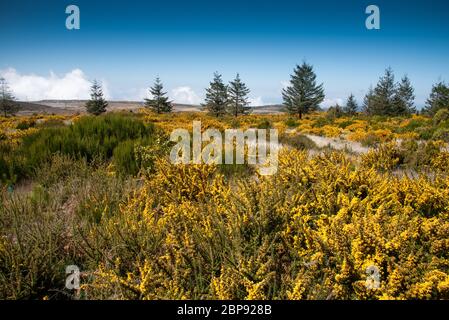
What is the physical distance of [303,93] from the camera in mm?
40156

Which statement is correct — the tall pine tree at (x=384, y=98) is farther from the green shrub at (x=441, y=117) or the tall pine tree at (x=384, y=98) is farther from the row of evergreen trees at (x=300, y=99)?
the green shrub at (x=441, y=117)

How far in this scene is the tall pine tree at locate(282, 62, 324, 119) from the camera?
40.0m

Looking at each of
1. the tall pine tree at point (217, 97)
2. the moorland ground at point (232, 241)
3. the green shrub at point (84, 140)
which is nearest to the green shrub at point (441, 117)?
the moorland ground at point (232, 241)

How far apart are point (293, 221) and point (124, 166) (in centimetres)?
355

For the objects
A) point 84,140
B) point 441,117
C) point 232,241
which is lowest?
point 232,241

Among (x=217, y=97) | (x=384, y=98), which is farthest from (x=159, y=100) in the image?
(x=384, y=98)

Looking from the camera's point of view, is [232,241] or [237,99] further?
[237,99]

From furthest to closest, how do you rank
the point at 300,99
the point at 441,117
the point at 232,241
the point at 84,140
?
the point at 300,99, the point at 441,117, the point at 84,140, the point at 232,241

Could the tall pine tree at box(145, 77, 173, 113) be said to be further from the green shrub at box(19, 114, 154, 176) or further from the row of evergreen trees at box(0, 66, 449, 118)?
the green shrub at box(19, 114, 154, 176)

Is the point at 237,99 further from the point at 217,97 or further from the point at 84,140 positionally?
the point at 84,140

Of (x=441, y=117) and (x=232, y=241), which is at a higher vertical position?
(x=441, y=117)
